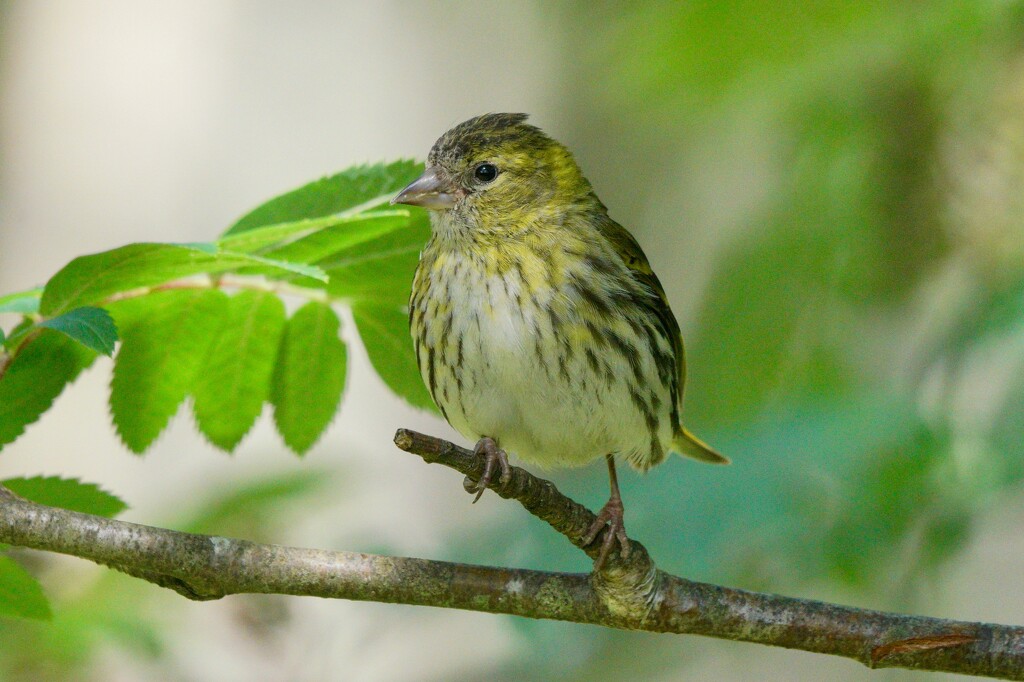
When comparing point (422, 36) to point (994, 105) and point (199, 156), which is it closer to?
point (199, 156)

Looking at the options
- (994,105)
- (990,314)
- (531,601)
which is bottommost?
(531,601)

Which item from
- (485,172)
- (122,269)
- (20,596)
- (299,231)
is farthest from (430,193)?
(20,596)

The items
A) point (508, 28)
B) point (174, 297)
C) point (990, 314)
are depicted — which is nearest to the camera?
point (174, 297)

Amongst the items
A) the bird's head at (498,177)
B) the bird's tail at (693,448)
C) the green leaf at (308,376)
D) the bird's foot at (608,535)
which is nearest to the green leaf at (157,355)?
the green leaf at (308,376)

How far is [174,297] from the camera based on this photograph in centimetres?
224

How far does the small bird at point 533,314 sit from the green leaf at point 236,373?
441mm

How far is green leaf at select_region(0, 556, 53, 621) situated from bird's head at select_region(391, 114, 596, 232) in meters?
1.22

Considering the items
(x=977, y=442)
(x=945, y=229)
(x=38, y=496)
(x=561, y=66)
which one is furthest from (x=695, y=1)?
(x=561, y=66)

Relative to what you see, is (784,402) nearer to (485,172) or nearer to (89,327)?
(485,172)

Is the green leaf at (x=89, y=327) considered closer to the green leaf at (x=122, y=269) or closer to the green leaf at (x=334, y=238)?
the green leaf at (x=122, y=269)

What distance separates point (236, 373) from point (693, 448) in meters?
1.48

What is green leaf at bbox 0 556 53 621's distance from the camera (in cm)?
203

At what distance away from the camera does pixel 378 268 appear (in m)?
2.42

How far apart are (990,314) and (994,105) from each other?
2.42 feet
